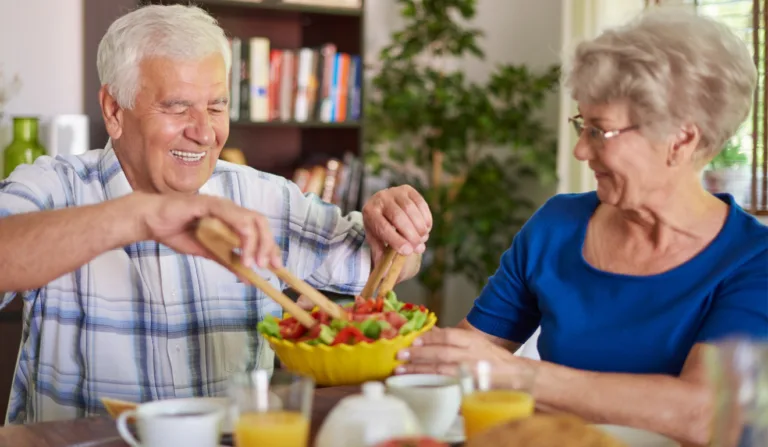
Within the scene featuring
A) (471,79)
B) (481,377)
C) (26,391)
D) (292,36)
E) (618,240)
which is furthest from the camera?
(471,79)

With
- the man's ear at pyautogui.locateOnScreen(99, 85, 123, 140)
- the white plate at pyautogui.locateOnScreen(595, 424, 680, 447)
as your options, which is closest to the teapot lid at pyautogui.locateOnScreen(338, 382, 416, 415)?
the white plate at pyautogui.locateOnScreen(595, 424, 680, 447)

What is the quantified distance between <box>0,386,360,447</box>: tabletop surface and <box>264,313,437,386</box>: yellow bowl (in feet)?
0.19

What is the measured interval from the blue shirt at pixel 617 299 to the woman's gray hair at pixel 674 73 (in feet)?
0.62

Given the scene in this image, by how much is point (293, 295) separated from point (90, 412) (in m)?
1.58

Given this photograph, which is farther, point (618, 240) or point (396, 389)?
point (618, 240)

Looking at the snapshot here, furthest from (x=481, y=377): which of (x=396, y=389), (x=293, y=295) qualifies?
→ (x=293, y=295)

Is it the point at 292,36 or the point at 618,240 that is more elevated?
the point at 292,36

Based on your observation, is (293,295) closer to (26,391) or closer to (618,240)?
(26,391)

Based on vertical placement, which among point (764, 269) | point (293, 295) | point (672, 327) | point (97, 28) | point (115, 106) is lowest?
point (293, 295)

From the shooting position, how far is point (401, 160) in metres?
4.24

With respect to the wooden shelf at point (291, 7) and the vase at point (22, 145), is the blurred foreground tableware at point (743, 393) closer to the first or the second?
the vase at point (22, 145)

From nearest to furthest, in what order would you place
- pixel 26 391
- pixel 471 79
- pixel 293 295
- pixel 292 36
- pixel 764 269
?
pixel 764 269 → pixel 26 391 → pixel 293 295 → pixel 292 36 → pixel 471 79

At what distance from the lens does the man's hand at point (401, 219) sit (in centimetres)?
186

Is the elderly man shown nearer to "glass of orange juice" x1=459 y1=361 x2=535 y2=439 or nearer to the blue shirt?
the blue shirt
